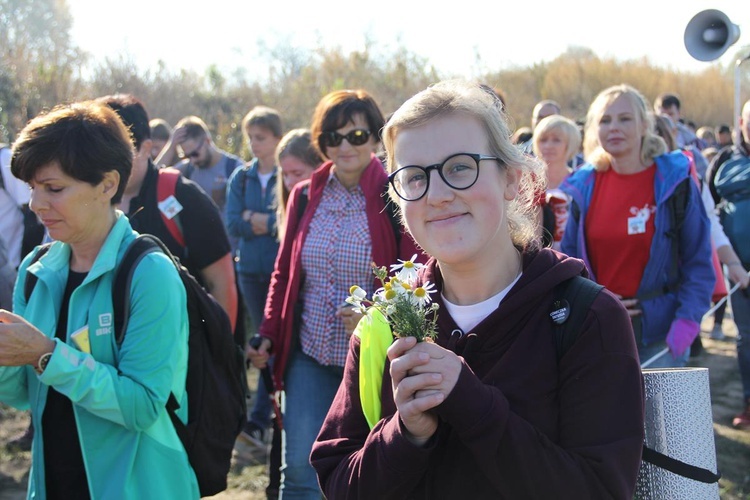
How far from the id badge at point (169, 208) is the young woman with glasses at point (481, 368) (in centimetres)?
227

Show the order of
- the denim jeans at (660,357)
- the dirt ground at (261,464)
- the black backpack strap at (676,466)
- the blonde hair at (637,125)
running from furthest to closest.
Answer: the dirt ground at (261,464), the blonde hair at (637,125), the denim jeans at (660,357), the black backpack strap at (676,466)

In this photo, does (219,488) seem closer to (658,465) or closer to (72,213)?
(72,213)

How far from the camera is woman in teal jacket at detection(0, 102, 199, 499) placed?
2734mm

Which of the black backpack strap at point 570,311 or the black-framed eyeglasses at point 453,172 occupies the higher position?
the black-framed eyeglasses at point 453,172

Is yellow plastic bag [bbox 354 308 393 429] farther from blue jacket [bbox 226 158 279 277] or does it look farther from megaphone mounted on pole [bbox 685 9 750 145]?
megaphone mounted on pole [bbox 685 9 750 145]

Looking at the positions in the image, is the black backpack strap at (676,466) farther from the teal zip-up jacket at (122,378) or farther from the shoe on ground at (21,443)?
the shoe on ground at (21,443)

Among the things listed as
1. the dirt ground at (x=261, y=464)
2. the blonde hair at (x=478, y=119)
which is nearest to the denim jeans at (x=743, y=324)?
the dirt ground at (x=261, y=464)

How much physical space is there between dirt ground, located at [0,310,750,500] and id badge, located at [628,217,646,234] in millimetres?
2163

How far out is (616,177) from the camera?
4578mm

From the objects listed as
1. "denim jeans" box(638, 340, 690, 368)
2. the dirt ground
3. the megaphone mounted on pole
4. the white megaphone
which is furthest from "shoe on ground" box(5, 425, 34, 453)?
the white megaphone

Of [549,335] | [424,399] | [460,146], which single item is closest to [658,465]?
[549,335]

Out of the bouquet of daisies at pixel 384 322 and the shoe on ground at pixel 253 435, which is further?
the shoe on ground at pixel 253 435

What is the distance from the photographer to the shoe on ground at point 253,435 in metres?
→ 6.41

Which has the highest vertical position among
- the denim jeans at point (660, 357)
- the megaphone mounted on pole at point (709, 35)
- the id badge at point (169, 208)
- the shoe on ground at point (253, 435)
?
the megaphone mounted on pole at point (709, 35)
